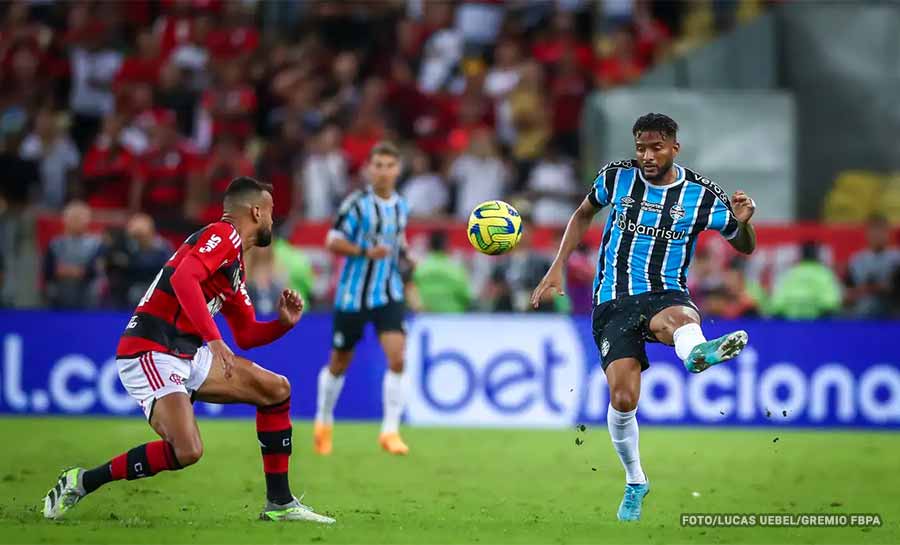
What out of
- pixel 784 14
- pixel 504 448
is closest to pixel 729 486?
pixel 504 448

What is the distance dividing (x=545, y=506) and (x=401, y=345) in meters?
3.81

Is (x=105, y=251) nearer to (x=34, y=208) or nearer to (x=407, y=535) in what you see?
(x=34, y=208)

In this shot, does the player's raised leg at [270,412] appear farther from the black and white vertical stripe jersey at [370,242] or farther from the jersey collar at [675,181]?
the black and white vertical stripe jersey at [370,242]

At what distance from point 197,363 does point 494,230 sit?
2.22 metres

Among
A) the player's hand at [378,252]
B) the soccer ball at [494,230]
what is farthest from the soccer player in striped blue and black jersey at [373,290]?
the soccer ball at [494,230]

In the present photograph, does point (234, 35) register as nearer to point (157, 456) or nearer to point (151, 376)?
point (151, 376)

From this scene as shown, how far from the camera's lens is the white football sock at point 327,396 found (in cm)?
1339

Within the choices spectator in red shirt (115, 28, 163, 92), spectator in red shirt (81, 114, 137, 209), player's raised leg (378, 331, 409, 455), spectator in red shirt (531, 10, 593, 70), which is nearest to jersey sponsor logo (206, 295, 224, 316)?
player's raised leg (378, 331, 409, 455)

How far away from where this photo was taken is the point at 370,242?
13414 mm

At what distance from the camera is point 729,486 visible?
37.4ft

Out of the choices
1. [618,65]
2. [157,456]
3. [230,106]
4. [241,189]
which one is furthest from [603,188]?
[618,65]

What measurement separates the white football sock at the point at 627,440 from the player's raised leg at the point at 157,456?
2574mm

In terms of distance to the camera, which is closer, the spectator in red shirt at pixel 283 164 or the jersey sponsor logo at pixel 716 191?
the jersey sponsor logo at pixel 716 191

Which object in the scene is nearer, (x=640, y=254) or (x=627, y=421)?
(x=627, y=421)
